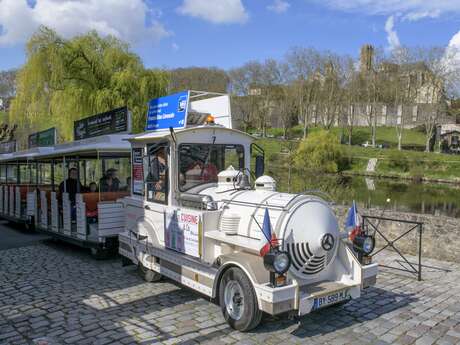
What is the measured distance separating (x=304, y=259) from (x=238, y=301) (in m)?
1.02

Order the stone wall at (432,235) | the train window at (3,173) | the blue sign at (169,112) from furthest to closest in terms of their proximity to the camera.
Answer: the train window at (3,173) < the stone wall at (432,235) < the blue sign at (169,112)

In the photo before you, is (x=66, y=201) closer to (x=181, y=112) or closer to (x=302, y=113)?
(x=181, y=112)

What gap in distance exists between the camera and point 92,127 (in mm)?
12875

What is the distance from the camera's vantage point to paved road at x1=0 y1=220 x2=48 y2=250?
11.8 m

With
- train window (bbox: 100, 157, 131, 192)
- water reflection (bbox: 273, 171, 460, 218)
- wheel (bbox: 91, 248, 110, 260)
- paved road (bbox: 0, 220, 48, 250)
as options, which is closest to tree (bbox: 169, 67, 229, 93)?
water reflection (bbox: 273, 171, 460, 218)

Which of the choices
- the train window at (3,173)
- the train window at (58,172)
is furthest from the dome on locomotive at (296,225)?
the train window at (3,173)

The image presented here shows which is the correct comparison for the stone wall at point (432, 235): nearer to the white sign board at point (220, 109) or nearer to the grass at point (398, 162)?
the white sign board at point (220, 109)

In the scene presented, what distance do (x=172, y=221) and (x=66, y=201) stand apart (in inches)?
188

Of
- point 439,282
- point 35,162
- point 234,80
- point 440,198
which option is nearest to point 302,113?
point 234,80

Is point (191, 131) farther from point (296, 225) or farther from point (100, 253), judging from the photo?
point (100, 253)

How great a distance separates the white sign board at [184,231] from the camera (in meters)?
6.23

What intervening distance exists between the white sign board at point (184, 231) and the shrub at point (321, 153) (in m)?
33.0

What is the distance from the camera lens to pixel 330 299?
213 inches

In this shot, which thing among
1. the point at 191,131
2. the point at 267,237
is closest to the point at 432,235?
the point at 267,237
